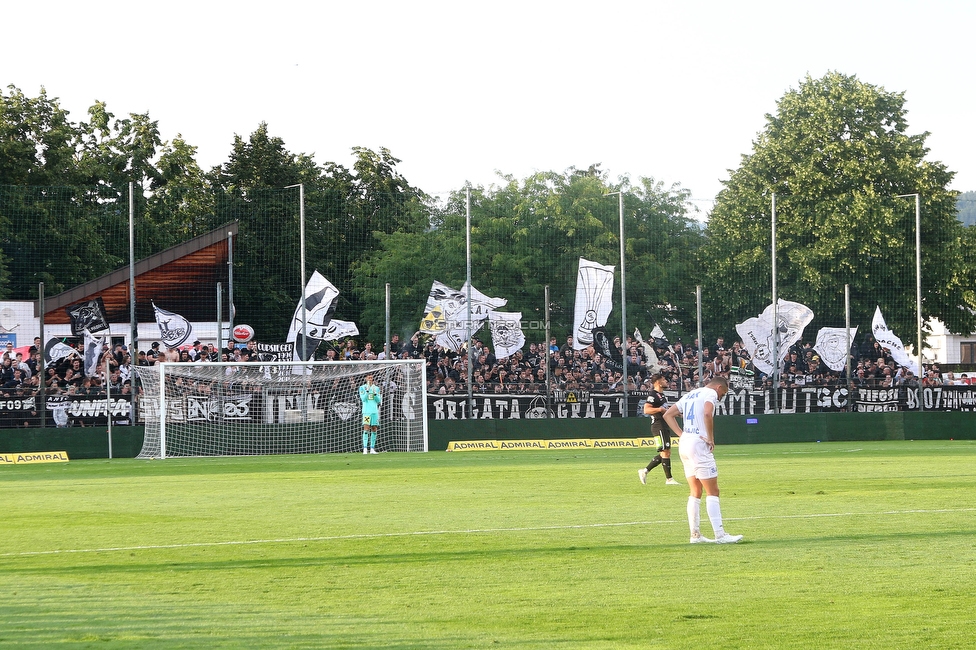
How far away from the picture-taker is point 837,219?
5094 cm

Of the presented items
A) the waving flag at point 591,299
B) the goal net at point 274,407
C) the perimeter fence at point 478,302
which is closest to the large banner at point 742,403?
the perimeter fence at point 478,302

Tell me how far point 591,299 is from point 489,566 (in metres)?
28.4

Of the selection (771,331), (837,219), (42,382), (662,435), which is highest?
(837,219)

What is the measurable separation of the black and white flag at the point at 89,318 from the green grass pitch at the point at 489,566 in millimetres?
13658

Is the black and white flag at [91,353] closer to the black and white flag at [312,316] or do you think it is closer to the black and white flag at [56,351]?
the black and white flag at [56,351]

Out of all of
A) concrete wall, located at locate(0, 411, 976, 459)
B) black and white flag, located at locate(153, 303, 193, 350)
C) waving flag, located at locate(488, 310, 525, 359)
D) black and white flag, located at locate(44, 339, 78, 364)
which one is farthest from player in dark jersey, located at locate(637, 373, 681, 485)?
black and white flag, located at locate(153, 303, 193, 350)

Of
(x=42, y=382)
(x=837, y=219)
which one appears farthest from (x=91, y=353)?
(x=837, y=219)

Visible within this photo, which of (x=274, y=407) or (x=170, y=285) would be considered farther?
(x=170, y=285)

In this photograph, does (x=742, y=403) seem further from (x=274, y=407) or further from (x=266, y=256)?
(x=266, y=256)

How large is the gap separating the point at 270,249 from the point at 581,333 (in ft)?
32.3

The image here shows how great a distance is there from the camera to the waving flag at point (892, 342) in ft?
133

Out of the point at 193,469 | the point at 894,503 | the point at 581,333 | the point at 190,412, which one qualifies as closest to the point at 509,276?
the point at 581,333

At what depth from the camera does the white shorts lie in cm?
1261

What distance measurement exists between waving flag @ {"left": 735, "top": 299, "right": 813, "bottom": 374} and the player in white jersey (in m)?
26.7
